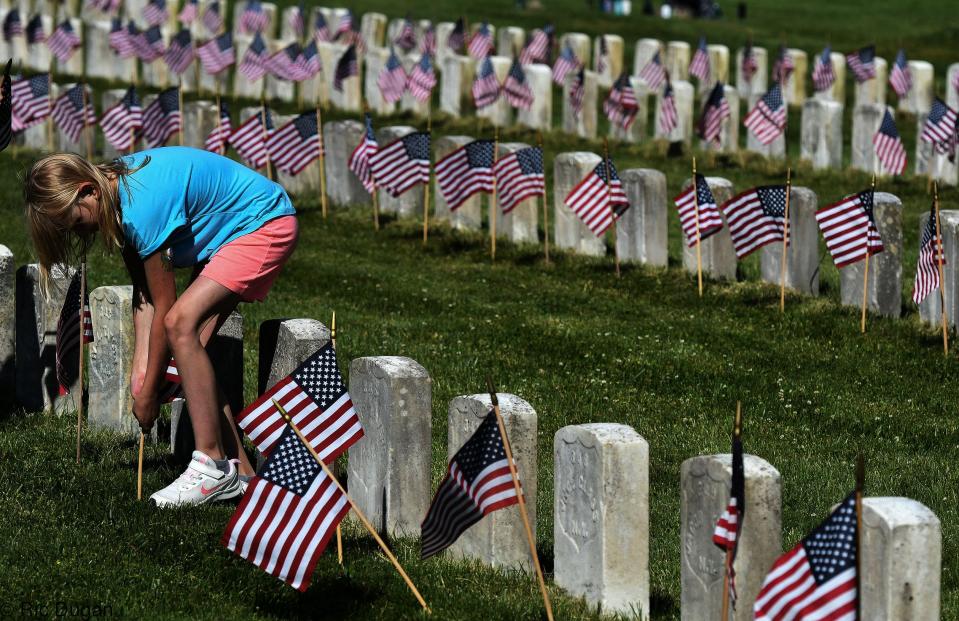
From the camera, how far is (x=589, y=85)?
21.4 meters

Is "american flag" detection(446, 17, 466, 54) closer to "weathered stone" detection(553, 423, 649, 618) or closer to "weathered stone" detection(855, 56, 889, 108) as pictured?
"weathered stone" detection(855, 56, 889, 108)

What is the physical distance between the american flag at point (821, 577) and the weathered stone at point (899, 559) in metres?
0.14

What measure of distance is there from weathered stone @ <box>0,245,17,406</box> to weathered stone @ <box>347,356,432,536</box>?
287 cm

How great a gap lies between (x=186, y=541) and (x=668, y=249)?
27.9ft

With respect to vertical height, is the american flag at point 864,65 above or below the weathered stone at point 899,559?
above

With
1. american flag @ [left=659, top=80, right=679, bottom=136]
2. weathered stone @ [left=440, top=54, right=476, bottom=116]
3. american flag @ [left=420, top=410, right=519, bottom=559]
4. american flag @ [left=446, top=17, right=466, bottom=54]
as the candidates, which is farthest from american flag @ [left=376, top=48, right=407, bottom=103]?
american flag @ [left=420, top=410, right=519, bottom=559]

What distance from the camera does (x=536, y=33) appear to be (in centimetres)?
2608

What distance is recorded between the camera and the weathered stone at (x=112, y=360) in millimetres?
8305

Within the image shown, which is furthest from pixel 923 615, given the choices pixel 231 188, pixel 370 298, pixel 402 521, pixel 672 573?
pixel 370 298

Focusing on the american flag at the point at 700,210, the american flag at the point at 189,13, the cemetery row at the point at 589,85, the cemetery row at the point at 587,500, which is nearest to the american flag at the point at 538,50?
the cemetery row at the point at 589,85

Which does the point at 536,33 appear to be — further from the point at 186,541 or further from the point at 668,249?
the point at 186,541

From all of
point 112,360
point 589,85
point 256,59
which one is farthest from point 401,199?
point 256,59

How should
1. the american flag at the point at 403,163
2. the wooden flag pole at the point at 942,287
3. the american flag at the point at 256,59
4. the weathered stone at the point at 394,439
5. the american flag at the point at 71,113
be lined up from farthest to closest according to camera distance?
the american flag at the point at 256,59 < the american flag at the point at 71,113 < the american flag at the point at 403,163 < the wooden flag pole at the point at 942,287 < the weathered stone at the point at 394,439

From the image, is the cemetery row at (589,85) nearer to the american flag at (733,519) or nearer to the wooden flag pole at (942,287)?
the wooden flag pole at (942,287)
